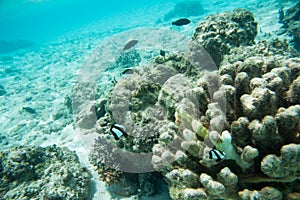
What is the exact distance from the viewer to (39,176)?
14.3ft

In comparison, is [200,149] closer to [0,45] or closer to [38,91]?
[38,91]

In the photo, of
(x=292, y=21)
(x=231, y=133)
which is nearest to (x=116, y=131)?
(x=231, y=133)

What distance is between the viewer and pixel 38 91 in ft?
45.4

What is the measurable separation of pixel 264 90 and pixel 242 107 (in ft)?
1.15

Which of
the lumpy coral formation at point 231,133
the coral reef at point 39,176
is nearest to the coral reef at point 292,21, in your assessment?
the lumpy coral formation at point 231,133

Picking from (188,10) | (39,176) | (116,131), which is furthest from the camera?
(188,10)

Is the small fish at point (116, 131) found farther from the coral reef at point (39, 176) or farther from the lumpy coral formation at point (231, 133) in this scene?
the coral reef at point (39, 176)

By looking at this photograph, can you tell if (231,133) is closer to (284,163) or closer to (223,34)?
(284,163)

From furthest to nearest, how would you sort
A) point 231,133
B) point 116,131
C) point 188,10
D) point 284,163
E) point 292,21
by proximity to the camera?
1. point 188,10
2. point 292,21
3. point 116,131
4. point 231,133
5. point 284,163

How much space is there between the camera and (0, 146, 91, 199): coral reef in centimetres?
400

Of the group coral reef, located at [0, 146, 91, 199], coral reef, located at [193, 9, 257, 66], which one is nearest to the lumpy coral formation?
coral reef, located at [0, 146, 91, 199]

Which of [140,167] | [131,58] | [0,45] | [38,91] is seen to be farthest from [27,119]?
[0,45]

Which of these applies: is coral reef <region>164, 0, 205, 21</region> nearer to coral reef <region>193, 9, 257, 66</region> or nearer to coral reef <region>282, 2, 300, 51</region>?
coral reef <region>282, 2, 300, 51</region>

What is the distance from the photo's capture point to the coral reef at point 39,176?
400 centimetres
